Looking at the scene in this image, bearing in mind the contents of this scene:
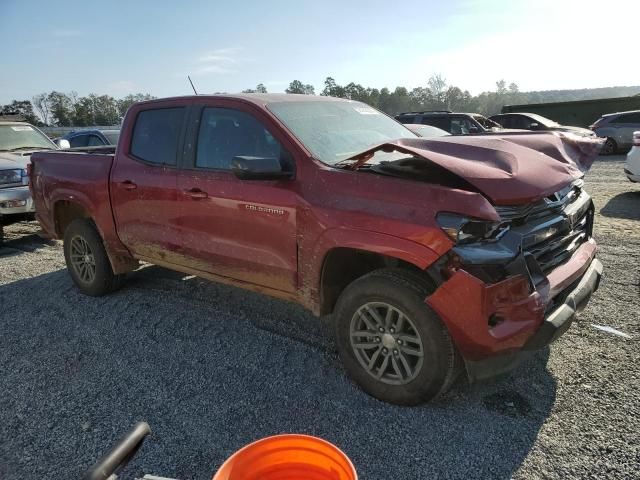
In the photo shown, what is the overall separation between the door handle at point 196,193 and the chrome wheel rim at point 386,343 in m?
1.58

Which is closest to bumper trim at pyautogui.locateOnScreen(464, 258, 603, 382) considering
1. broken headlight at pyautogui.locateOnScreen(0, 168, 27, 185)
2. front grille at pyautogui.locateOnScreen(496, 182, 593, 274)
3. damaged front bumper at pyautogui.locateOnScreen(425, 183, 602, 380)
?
damaged front bumper at pyautogui.locateOnScreen(425, 183, 602, 380)

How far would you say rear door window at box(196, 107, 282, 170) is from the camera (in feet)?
11.6

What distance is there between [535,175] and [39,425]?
131 inches

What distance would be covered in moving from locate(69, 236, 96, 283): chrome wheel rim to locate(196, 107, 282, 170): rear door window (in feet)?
6.63

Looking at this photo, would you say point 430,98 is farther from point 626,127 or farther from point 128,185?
point 128,185

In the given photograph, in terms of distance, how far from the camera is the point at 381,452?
8.48ft

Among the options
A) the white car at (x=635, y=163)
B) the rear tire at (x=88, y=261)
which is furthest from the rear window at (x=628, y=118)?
the rear tire at (x=88, y=261)

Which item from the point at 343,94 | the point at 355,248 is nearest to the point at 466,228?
the point at 355,248

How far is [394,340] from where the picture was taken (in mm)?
2932

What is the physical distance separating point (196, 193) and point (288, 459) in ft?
8.15

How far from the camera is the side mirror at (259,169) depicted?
315 centimetres

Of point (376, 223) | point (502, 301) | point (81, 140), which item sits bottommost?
point (502, 301)

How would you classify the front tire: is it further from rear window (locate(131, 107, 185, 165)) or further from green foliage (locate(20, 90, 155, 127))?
green foliage (locate(20, 90, 155, 127))

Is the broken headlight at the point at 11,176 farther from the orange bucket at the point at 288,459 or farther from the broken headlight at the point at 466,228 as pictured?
the orange bucket at the point at 288,459
